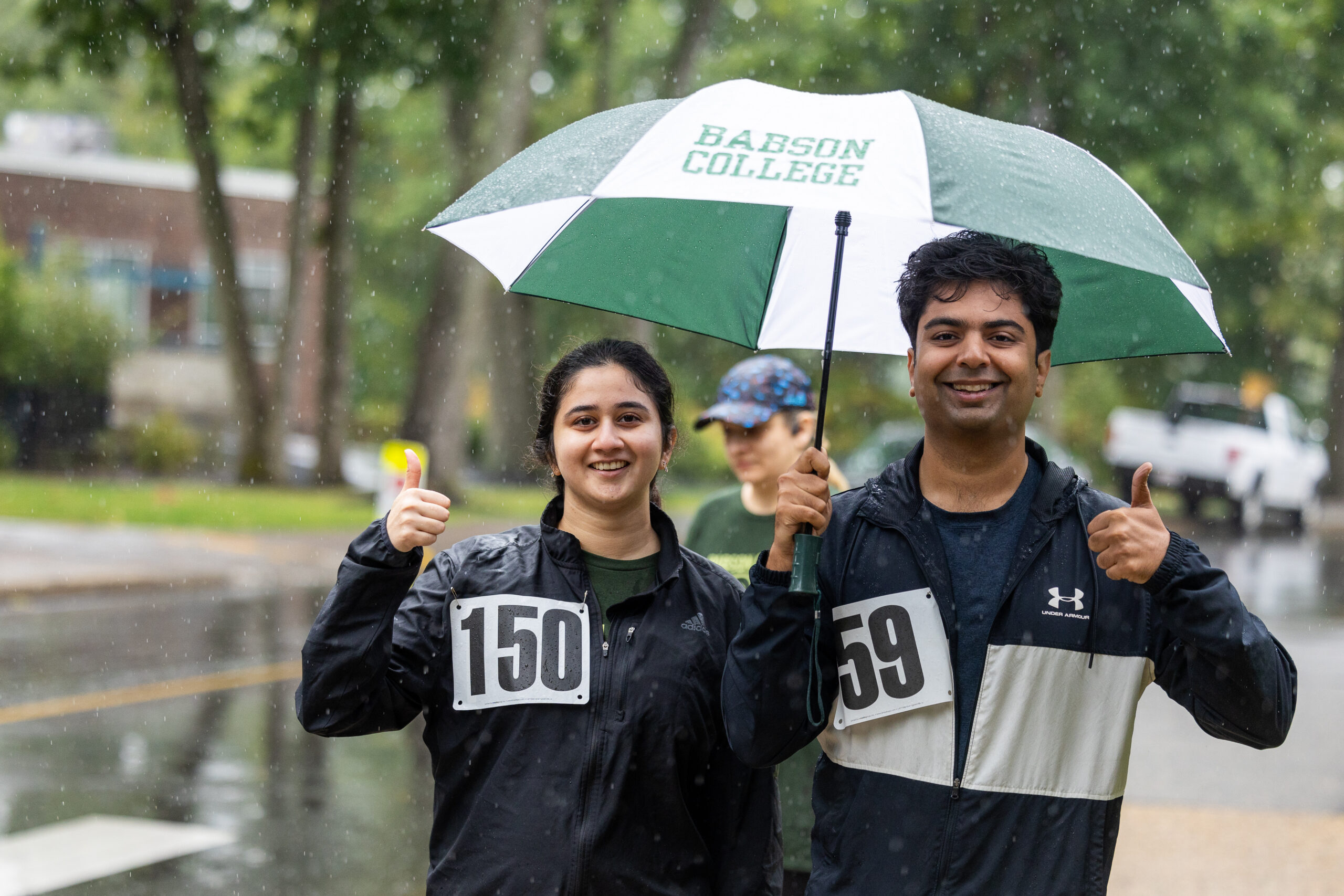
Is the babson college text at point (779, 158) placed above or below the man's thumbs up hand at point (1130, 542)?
above

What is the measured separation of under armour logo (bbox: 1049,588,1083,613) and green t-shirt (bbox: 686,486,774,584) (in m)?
1.67

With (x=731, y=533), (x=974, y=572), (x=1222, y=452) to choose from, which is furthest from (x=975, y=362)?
(x=1222, y=452)

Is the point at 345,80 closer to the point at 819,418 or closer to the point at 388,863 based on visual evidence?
the point at 388,863

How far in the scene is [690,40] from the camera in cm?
2362

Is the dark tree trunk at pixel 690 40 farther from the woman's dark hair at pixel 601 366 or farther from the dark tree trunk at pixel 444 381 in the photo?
the woman's dark hair at pixel 601 366

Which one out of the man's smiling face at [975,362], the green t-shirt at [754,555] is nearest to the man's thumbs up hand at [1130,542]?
the man's smiling face at [975,362]

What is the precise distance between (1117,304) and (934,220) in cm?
113

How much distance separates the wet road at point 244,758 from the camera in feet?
20.9

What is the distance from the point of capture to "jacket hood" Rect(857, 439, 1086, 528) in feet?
9.34

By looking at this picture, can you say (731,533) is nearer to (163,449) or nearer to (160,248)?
(163,449)

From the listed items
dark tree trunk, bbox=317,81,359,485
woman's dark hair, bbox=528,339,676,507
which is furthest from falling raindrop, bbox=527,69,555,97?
woman's dark hair, bbox=528,339,676,507

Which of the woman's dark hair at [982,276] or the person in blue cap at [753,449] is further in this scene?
the person in blue cap at [753,449]

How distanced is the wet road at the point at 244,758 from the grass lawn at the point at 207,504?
24.7ft

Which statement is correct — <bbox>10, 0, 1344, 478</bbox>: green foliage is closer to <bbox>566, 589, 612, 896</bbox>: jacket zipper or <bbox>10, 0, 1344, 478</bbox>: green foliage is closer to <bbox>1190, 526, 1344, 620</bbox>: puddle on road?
<bbox>1190, 526, 1344, 620</bbox>: puddle on road
